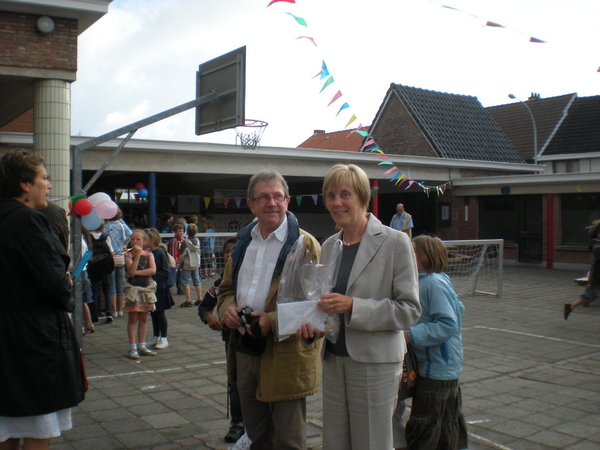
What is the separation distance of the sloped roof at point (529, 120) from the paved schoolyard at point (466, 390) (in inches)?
1159

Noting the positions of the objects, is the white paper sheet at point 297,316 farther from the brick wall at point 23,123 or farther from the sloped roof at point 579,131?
the sloped roof at point 579,131

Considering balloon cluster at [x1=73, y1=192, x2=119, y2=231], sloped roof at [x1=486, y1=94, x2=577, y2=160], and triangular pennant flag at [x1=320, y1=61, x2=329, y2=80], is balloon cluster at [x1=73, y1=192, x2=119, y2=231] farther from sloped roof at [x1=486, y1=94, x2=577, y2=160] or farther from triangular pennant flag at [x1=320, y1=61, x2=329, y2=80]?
sloped roof at [x1=486, y1=94, x2=577, y2=160]

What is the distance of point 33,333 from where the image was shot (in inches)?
115

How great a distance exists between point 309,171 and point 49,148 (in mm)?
11697

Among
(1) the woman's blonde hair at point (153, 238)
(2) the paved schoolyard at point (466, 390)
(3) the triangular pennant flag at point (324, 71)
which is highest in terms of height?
(3) the triangular pennant flag at point (324, 71)

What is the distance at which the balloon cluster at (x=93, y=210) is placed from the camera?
6.07 m

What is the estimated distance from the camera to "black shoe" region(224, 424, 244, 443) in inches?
175

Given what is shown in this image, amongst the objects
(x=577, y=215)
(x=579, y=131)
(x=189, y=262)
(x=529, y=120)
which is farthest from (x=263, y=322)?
(x=529, y=120)

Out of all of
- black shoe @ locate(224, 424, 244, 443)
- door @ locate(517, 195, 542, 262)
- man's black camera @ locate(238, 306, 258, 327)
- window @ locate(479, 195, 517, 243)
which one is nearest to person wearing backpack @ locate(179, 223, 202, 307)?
black shoe @ locate(224, 424, 244, 443)

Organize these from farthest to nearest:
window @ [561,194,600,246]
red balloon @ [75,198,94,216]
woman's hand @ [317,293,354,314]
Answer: window @ [561,194,600,246] < red balloon @ [75,198,94,216] < woman's hand @ [317,293,354,314]

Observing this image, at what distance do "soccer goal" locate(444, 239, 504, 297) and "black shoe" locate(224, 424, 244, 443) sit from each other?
30.6 ft

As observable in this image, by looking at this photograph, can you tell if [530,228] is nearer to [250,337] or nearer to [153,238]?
[153,238]

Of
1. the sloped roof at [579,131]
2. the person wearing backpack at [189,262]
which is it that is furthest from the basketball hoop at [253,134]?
the sloped roof at [579,131]

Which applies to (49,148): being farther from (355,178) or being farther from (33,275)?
(355,178)
